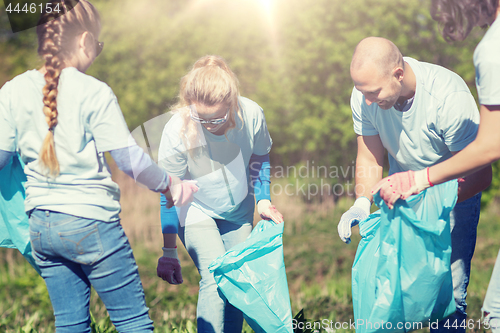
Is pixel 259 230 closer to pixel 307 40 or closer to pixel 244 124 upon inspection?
pixel 244 124

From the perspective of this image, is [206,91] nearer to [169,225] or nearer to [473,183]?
[169,225]

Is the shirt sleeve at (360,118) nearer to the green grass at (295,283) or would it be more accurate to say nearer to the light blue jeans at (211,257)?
the light blue jeans at (211,257)

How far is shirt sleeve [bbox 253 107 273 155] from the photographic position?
7.76ft

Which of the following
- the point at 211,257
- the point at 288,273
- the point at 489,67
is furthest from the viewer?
the point at 288,273

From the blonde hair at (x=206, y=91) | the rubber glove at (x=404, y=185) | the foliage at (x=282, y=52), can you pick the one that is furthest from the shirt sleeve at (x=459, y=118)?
the foliage at (x=282, y=52)

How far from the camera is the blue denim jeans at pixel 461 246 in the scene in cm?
234

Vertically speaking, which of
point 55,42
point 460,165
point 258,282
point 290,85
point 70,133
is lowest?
point 258,282

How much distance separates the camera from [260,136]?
2.41 m

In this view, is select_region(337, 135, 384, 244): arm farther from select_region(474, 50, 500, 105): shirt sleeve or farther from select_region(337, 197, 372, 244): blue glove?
select_region(474, 50, 500, 105): shirt sleeve

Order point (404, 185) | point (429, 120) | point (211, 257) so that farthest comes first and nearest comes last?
point (211, 257)
point (429, 120)
point (404, 185)

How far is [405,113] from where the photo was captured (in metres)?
2.15

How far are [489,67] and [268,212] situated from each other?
4.10ft

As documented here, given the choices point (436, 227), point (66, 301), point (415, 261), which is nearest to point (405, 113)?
point (436, 227)

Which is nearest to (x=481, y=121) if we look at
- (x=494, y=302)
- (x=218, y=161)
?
(x=494, y=302)
